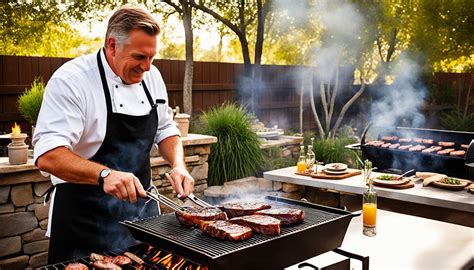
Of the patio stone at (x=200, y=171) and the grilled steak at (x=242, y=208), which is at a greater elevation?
the grilled steak at (x=242, y=208)

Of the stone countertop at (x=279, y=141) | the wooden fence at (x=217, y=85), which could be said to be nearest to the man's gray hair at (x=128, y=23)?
the stone countertop at (x=279, y=141)

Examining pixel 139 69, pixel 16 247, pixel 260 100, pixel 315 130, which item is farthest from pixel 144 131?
pixel 315 130

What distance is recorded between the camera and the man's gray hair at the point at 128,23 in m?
2.45

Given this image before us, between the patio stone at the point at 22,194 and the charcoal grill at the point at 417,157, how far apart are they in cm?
355

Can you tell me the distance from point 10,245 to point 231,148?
3325mm

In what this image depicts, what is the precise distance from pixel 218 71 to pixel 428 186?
7.16m

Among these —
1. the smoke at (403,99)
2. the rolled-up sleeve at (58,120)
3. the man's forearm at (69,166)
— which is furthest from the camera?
the smoke at (403,99)

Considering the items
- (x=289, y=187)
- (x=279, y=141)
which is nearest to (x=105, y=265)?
(x=289, y=187)

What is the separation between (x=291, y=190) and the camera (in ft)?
20.2

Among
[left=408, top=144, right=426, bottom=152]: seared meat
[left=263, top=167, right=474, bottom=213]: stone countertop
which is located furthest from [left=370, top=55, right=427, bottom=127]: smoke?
[left=263, top=167, right=474, bottom=213]: stone countertop

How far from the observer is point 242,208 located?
95.0 inches

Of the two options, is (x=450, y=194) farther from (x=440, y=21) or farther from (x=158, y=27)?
(x=440, y=21)

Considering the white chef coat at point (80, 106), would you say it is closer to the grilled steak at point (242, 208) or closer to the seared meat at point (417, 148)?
the grilled steak at point (242, 208)

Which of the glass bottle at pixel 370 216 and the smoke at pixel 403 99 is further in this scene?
the smoke at pixel 403 99
